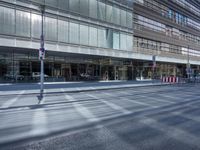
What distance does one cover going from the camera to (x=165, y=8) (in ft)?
173

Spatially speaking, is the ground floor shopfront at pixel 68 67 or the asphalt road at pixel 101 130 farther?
the ground floor shopfront at pixel 68 67

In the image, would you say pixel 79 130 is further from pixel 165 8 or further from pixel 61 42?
pixel 165 8

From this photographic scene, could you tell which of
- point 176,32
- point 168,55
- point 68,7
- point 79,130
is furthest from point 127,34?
point 79,130

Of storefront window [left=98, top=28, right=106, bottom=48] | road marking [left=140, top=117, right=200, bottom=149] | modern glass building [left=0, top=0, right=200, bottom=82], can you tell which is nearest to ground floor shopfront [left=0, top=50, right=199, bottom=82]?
modern glass building [left=0, top=0, right=200, bottom=82]

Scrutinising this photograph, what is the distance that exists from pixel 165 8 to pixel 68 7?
28.9 metres

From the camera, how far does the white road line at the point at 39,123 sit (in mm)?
6832

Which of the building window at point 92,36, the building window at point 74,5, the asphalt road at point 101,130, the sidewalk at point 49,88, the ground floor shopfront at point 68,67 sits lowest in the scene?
the asphalt road at point 101,130

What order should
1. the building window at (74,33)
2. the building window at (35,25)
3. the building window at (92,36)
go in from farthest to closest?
the building window at (92,36) < the building window at (74,33) < the building window at (35,25)

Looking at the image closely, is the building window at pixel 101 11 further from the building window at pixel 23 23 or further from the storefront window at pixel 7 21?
the storefront window at pixel 7 21

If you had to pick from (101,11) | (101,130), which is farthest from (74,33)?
(101,130)

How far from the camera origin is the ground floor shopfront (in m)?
28.0

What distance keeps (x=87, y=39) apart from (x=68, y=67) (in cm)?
475

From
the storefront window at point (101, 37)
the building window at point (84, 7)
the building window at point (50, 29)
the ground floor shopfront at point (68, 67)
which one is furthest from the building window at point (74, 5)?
the ground floor shopfront at point (68, 67)

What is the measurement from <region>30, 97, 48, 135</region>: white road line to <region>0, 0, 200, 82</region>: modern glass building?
1734 cm
